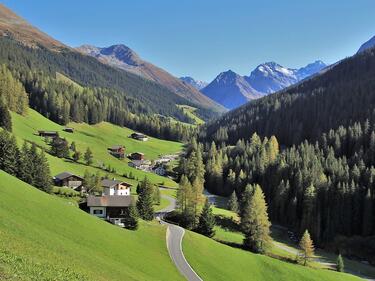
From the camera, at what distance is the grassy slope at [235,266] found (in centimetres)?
6812

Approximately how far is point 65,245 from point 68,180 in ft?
284

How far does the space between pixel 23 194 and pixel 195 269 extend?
28.4 m

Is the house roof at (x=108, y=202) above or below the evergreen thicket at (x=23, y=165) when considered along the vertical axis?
below

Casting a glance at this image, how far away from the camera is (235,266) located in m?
73.1

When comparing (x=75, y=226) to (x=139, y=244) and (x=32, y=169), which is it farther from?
(x=32, y=169)

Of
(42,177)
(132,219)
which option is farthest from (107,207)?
(132,219)

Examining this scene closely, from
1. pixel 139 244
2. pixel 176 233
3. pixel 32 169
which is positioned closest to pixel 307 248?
pixel 176 233

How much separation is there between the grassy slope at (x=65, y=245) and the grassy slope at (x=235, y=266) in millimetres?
5511

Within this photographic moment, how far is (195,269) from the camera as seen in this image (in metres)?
65.6

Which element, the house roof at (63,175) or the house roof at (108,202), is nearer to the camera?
the house roof at (108,202)

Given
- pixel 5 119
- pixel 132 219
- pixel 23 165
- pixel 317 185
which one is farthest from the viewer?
pixel 5 119

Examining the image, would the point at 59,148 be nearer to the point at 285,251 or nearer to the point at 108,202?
the point at 108,202

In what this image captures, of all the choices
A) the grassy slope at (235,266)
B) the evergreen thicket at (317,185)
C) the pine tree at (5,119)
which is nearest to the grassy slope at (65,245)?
the grassy slope at (235,266)

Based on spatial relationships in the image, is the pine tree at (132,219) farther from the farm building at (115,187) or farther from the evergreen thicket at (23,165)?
the farm building at (115,187)
